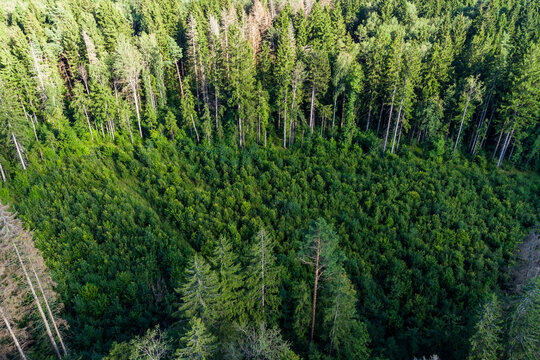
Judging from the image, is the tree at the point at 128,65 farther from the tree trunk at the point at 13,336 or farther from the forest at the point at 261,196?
the tree trunk at the point at 13,336

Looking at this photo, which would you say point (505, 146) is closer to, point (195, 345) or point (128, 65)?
point (195, 345)

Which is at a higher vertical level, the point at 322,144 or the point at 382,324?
the point at 322,144

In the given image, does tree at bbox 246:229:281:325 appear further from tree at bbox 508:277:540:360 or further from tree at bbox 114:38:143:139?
tree at bbox 114:38:143:139

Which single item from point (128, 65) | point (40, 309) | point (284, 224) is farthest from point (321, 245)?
point (128, 65)

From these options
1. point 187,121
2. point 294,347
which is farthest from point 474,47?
point 294,347

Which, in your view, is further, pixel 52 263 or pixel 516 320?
pixel 52 263

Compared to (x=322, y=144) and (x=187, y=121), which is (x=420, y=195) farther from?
(x=187, y=121)

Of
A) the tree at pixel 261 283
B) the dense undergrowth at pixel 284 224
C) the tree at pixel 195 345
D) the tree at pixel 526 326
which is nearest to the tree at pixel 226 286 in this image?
the tree at pixel 261 283
